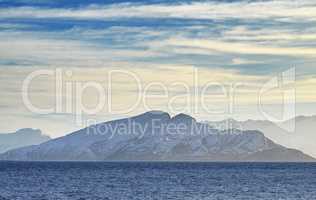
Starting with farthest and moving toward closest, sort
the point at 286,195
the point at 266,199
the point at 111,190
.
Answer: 1. the point at 111,190
2. the point at 286,195
3. the point at 266,199

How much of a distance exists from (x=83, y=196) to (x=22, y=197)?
9857mm

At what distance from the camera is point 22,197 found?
114 metres

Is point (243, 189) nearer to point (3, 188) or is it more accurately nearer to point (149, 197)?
point (149, 197)

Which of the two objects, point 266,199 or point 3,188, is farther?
point 3,188

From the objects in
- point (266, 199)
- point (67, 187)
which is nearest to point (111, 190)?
point (67, 187)

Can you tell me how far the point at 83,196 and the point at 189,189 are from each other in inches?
1024

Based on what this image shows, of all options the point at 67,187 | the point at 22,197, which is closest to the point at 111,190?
the point at 67,187

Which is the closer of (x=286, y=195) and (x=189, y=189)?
(x=286, y=195)

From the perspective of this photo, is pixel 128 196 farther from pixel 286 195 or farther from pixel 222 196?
pixel 286 195

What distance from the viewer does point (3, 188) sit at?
13575 centimetres

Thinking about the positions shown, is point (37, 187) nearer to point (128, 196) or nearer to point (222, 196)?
point (128, 196)

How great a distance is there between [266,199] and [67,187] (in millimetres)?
43770

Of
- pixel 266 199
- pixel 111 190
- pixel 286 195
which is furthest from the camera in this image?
pixel 111 190

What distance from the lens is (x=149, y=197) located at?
381 feet
